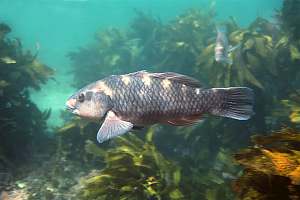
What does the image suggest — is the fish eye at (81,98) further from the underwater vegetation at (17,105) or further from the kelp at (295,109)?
the underwater vegetation at (17,105)

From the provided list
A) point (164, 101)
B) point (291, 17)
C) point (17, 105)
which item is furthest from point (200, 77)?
point (164, 101)

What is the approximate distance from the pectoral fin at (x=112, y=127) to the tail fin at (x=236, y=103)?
1051 mm

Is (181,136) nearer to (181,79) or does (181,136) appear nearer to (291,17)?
(291,17)

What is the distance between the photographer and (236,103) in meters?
4.22

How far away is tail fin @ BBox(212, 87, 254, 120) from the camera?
4.15 meters

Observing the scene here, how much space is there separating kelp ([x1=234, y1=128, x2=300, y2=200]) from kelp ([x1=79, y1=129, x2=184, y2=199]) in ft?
7.88

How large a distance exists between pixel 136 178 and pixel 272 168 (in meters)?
3.25

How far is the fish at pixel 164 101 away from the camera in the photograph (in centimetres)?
421

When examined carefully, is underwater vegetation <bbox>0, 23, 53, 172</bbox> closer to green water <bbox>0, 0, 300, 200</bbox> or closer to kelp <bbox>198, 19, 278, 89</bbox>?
green water <bbox>0, 0, 300, 200</bbox>

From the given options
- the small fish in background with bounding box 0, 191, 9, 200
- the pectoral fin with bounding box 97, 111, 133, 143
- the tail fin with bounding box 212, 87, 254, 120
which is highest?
the tail fin with bounding box 212, 87, 254, 120

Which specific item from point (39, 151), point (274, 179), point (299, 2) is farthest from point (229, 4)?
point (274, 179)

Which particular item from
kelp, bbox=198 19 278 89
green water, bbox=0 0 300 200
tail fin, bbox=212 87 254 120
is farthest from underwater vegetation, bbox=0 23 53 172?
tail fin, bbox=212 87 254 120

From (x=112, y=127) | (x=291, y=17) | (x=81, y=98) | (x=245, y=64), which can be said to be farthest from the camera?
(x=291, y=17)

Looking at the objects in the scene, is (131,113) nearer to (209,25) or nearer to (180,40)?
(180,40)
